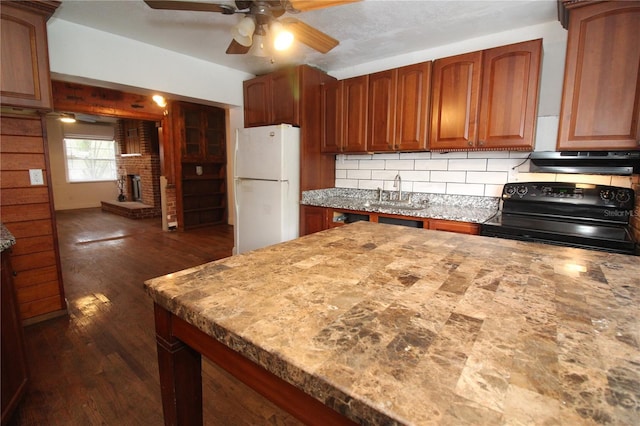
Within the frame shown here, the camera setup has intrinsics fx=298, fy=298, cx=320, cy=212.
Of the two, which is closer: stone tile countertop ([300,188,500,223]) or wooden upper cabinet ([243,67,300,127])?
stone tile countertop ([300,188,500,223])

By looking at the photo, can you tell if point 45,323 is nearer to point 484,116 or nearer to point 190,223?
point 190,223

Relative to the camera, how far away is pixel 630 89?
1.75m

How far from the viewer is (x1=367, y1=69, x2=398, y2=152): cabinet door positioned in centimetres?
Answer: 271

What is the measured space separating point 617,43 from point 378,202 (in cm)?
201

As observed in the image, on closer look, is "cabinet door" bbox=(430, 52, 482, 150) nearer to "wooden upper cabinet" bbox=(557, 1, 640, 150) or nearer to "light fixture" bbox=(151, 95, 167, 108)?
"wooden upper cabinet" bbox=(557, 1, 640, 150)

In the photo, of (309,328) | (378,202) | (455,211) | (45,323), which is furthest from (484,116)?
(45,323)

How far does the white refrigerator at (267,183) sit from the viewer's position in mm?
2949

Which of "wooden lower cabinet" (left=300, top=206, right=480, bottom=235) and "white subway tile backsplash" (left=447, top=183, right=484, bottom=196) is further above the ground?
"white subway tile backsplash" (left=447, top=183, right=484, bottom=196)

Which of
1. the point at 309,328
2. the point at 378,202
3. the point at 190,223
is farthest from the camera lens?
the point at 190,223

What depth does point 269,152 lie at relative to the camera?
300cm

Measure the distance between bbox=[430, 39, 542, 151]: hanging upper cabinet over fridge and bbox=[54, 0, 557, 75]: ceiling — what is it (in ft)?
0.80

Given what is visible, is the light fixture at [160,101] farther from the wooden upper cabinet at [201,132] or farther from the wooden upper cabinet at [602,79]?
the wooden upper cabinet at [602,79]

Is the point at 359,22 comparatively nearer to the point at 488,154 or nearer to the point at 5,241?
the point at 488,154

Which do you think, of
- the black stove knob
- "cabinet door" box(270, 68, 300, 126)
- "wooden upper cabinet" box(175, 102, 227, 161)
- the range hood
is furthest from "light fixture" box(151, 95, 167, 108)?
the black stove knob
